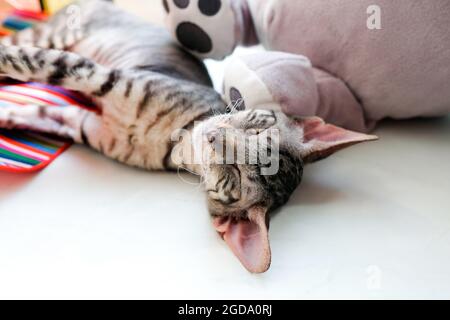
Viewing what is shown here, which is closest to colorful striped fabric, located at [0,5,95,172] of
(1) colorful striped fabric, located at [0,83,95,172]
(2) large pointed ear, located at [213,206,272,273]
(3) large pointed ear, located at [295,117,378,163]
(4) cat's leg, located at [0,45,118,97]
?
(1) colorful striped fabric, located at [0,83,95,172]

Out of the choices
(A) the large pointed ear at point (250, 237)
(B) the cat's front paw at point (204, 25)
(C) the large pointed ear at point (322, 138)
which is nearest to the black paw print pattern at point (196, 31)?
(B) the cat's front paw at point (204, 25)

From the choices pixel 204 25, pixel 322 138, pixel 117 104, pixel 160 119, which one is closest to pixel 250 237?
pixel 322 138

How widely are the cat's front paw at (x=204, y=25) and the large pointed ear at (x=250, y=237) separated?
1.97 ft

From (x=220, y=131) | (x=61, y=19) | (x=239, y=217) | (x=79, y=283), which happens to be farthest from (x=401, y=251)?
(x=61, y=19)

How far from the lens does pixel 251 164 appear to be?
1104 millimetres

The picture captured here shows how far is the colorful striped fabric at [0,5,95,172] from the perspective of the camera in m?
1.28

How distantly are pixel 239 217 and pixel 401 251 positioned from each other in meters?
0.39

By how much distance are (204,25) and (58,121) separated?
52 centimetres

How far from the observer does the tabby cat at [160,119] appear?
111 cm

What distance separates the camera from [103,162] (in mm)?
1370

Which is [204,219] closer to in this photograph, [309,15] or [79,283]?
[79,283]

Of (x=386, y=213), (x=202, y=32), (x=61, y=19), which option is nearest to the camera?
(x=386, y=213)

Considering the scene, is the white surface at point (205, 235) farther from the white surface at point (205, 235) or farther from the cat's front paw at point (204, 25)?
the cat's front paw at point (204, 25)
